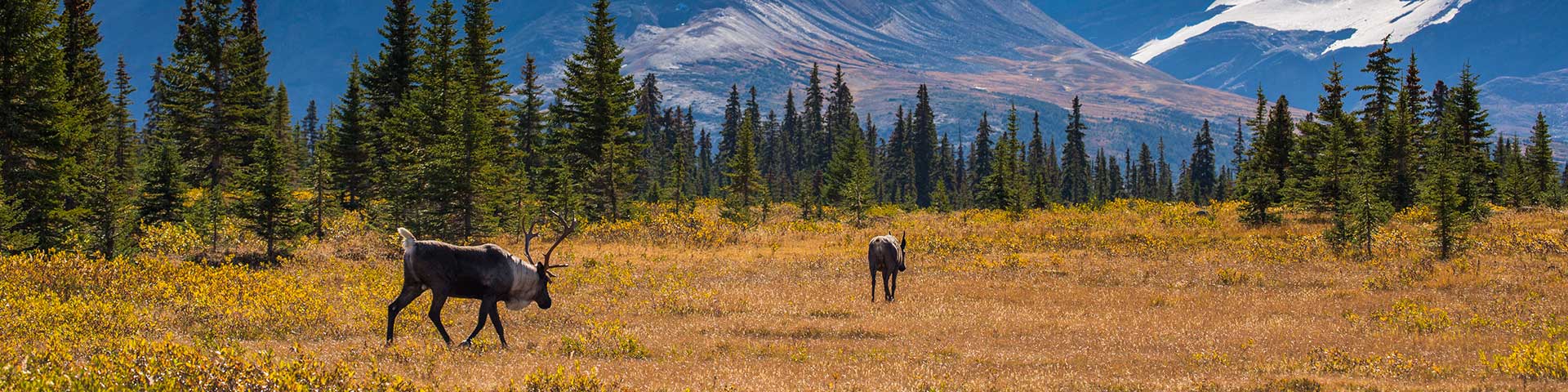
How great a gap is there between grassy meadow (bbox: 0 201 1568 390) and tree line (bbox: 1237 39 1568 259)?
4.07 feet

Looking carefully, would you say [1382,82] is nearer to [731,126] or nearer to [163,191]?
[163,191]

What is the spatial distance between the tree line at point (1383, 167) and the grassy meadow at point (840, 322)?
1.24 m

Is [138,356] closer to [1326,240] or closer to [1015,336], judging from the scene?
[1015,336]

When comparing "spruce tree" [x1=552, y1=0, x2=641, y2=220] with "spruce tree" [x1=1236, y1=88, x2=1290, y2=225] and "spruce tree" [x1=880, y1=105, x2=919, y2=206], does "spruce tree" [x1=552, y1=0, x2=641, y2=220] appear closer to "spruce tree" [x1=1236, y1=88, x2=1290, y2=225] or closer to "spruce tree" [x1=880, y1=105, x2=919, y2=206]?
"spruce tree" [x1=1236, y1=88, x2=1290, y2=225]

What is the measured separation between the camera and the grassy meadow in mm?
9750

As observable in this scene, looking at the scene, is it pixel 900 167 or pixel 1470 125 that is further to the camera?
pixel 900 167

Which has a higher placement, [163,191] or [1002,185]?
[1002,185]

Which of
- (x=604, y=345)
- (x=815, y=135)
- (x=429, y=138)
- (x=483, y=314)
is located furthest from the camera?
(x=815, y=135)

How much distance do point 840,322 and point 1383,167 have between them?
1387 inches

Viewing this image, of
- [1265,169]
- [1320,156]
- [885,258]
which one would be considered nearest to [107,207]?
[885,258]

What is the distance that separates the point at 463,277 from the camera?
36.8ft

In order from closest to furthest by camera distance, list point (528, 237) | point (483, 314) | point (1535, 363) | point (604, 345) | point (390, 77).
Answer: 1. point (1535, 363)
2. point (483, 314)
3. point (528, 237)
4. point (604, 345)
5. point (390, 77)

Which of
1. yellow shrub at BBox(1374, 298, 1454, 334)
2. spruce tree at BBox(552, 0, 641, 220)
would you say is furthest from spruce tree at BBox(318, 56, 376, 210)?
yellow shrub at BBox(1374, 298, 1454, 334)

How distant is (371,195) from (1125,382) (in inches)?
1520
